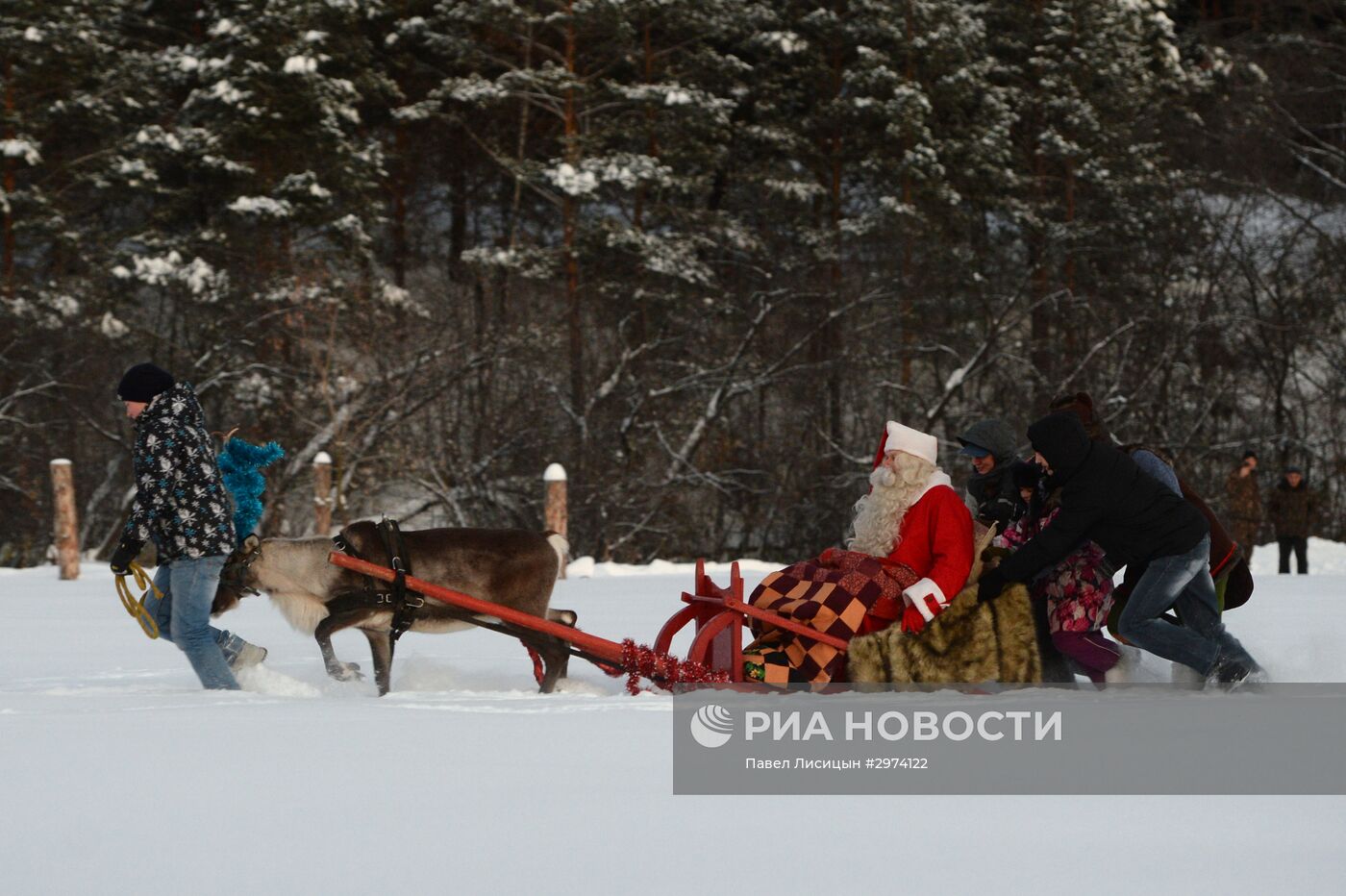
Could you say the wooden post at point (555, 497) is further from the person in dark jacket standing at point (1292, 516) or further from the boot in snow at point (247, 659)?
the person in dark jacket standing at point (1292, 516)

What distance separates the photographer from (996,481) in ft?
20.7

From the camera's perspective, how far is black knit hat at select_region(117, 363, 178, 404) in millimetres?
5902

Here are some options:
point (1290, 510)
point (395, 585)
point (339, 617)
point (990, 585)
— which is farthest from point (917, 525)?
point (1290, 510)

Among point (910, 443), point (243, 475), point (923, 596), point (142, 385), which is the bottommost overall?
point (923, 596)

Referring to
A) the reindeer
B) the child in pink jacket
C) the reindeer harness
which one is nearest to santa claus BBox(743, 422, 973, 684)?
the child in pink jacket

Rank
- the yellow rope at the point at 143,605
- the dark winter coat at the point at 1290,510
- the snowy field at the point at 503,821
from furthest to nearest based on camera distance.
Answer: the dark winter coat at the point at 1290,510 < the yellow rope at the point at 143,605 < the snowy field at the point at 503,821

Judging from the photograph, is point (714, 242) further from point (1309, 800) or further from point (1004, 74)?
point (1309, 800)

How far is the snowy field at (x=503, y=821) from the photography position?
3.38 m

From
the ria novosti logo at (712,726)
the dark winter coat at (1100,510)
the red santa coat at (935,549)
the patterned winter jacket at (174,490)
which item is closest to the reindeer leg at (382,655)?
the patterned winter jacket at (174,490)

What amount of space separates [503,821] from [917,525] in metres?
2.43

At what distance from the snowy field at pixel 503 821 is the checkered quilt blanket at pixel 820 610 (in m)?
0.50

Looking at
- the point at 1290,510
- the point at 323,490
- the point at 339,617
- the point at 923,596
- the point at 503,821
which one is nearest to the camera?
the point at 503,821

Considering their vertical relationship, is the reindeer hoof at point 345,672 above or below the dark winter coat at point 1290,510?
below

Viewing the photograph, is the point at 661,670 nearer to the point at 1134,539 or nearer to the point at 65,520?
the point at 1134,539
